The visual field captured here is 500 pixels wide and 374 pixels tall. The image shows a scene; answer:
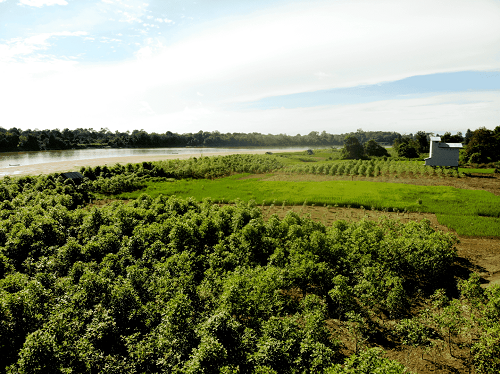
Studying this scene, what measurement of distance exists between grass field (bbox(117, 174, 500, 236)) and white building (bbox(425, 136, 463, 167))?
25.9 meters

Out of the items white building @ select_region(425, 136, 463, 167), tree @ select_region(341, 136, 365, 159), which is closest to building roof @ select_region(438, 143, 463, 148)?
white building @ select_region(425, 136, 463, 167)

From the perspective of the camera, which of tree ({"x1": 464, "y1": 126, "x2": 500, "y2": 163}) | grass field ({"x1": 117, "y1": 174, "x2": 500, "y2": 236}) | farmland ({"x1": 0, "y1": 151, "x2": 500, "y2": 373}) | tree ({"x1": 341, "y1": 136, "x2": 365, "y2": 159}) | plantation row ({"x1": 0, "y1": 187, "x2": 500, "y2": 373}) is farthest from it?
tree ({"x1": 341, "y1": 136, "x2": 365, "y2": 159})

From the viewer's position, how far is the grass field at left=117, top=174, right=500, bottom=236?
3425 cm

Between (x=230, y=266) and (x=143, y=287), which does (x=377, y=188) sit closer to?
(x=230, y=266)

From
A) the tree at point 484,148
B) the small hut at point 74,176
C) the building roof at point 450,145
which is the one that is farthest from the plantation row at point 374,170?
the small hut at point 74,176

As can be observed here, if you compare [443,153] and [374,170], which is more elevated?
[443,153]

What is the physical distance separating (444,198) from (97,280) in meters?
52.3

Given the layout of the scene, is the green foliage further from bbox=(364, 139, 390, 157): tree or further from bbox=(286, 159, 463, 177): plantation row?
bbox=(364, 139, 390, 157): tree

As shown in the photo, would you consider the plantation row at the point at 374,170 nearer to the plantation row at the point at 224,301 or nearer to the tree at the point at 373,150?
the tree at the point at 373,150

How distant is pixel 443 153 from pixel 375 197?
142ft

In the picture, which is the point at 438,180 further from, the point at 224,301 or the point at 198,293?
the point at 198,293

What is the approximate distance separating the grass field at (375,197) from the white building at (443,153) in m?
25.9

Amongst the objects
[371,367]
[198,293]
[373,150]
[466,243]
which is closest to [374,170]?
[373,150]

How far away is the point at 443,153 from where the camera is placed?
7038cm
